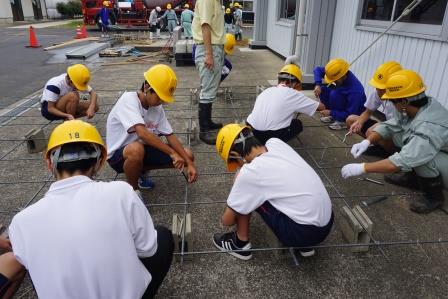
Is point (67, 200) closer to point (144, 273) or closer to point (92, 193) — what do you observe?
point (92, 193)

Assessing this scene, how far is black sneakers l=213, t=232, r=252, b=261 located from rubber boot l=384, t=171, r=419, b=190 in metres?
1.56

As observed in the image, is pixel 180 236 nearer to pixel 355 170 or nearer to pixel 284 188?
pixel 284 188

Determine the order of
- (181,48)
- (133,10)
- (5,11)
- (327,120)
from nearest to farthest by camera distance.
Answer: (327,120), (181,48), (133,10), (5,11)

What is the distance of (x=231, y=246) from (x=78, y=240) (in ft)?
3.76

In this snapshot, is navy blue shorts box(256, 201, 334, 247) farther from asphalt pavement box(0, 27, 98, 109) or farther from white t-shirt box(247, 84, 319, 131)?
asphalt pavement box(0, 27, 98, 109)

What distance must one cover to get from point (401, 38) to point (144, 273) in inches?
151

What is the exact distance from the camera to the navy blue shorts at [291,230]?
1.76 meters

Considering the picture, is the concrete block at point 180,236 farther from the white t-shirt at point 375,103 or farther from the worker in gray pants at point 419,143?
the white t-shirt at point 375,103

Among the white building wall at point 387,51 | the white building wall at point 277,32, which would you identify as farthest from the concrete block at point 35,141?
the white building wall at point 277,32

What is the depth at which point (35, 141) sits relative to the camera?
3439mm

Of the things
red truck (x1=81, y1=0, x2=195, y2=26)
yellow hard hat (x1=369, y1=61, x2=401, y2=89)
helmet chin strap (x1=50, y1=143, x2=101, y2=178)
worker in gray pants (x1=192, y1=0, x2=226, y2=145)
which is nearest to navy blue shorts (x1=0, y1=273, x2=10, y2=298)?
helmet chin strap (x1=50, y1=143, x2=101, y2=178)

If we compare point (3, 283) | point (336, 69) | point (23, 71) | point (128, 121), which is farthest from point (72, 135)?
point (23, 71)

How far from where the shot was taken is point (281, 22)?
358 inches

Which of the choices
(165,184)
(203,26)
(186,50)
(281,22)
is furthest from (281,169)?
(281,22)
